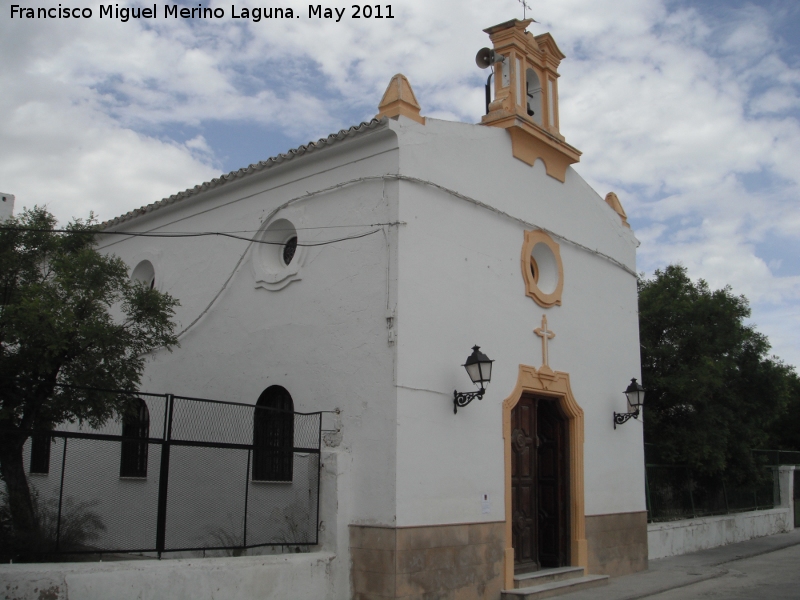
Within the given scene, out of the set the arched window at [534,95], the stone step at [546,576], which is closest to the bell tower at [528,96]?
the arched window at [534,95]

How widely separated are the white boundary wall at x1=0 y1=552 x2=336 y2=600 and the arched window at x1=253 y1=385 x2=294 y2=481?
1.62m

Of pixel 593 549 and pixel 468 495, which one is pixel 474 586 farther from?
pixel 593 549

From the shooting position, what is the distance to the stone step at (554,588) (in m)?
9.77

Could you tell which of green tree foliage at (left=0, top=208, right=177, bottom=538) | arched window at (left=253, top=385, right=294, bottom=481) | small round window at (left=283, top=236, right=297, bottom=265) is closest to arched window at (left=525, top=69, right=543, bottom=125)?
small round window at (left=283, top=236, right=297, bottom=265)

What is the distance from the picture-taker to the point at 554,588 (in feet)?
33.7

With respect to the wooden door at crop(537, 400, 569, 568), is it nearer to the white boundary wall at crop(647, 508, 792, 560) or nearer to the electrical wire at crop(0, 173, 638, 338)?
the electrical wire at crop(0, 173, 638, 338)

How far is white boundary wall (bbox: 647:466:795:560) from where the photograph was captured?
14.5 meters

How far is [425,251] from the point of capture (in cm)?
961

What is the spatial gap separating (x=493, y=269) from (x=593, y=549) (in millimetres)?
4659

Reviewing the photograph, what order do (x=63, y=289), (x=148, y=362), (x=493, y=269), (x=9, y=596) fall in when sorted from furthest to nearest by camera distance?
(x=148, y=362) < (x=493, y=269) < (x=63, y=289) < (x=9, y=596)

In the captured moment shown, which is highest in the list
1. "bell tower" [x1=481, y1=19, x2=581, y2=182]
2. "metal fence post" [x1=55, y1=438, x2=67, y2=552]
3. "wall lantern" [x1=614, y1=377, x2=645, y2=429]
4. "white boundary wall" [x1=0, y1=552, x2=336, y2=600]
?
"bell tower" [x1=481, y1=19, x2=581, y2=182]

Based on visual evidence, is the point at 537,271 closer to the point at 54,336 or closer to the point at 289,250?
the point at 289,250

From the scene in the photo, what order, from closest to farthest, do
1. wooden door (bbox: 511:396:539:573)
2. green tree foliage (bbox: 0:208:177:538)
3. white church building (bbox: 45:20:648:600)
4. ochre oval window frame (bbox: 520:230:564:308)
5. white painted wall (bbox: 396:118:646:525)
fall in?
green tree foliage (bbox: 0:208:177:538), white church building (bbox: 45:20:648:600), white painted wall (bbox: 396:118:646:525), wooden door (bbox: 511:396:539:573), ochre oval window frame (bbox: 520:230:564:308)

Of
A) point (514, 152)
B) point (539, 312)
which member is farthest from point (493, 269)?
point (514, 152)
